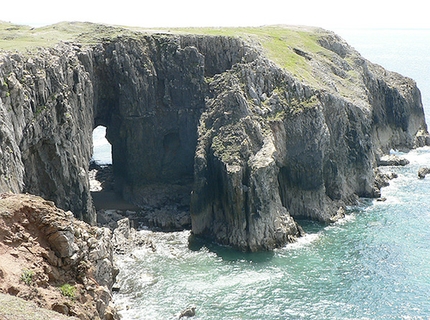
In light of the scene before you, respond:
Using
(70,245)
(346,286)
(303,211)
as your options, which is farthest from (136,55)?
(70,245)

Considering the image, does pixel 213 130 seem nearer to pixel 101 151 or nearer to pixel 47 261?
pixel 101 151

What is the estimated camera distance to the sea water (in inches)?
1896

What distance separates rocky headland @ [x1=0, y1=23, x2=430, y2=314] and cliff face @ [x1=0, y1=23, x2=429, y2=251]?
0.52ft

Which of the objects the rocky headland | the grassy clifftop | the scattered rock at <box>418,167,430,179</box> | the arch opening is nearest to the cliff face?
the rocky headland

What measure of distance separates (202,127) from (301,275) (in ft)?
87.9

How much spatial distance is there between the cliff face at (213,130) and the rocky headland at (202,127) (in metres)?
0.16

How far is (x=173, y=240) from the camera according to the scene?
212 ft

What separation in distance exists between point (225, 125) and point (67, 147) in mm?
23018

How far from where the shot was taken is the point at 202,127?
73.0 meters

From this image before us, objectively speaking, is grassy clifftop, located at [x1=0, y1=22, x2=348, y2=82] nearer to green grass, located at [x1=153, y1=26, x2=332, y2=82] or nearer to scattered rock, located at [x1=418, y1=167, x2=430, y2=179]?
green grass, located at [x1=153, y1=26, x2=332, y2=82]

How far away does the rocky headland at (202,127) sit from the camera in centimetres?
5662

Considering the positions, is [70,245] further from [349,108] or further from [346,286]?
[349,108]

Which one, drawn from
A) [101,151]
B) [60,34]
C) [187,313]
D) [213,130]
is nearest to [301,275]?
[187,313]

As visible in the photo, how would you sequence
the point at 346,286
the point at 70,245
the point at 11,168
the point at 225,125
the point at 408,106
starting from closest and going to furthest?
the point at 70,245 → the point at 11,168 → the point at 346,286 → the point at 225,125 → the point at 408,106
